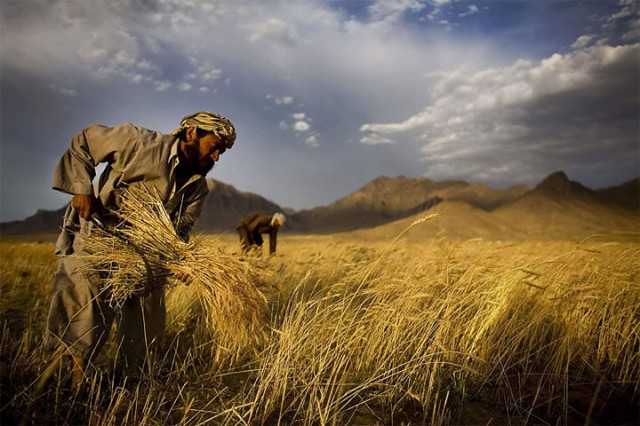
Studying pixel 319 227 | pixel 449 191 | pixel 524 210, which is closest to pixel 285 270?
pixel 524 210

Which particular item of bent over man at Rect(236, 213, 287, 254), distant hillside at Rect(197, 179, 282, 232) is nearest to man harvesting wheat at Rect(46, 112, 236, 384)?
bent over man at Rect(236, 213, 287, 254)

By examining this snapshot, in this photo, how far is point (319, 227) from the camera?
89062mm

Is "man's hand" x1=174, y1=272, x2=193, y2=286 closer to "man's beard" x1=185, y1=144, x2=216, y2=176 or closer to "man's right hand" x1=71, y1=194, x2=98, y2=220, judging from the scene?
"man's right hand" x1=71, y1=194, x2=98, y2=220

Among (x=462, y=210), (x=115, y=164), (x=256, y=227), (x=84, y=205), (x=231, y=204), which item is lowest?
(x=256, y=227)

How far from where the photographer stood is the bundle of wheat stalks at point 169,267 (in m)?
2.28

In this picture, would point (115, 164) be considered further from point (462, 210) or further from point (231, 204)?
point (231, 204)

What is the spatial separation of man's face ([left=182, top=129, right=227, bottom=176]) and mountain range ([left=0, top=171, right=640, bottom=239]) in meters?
28.3

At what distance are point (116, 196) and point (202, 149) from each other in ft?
1.98

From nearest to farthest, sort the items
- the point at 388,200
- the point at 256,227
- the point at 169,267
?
the point at 169,267 → the point at 256,227 → the point at 388,200

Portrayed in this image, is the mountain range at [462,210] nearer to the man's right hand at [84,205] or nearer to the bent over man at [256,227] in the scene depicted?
the bent over man at [256,227]

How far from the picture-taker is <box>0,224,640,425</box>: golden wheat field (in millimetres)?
2064

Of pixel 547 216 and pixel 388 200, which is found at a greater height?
pixel 388 200

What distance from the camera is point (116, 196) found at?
2.61m

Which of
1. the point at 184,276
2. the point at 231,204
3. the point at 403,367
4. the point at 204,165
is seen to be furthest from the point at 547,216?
the point at 184,276
